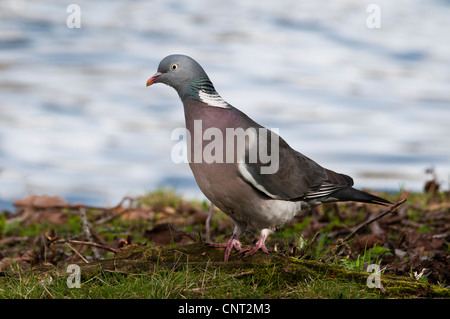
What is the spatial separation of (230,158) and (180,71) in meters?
0.75

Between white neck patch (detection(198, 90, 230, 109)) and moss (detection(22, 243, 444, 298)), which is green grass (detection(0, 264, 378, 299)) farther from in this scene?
white neck patch (detection(198, 90, 230, 109))

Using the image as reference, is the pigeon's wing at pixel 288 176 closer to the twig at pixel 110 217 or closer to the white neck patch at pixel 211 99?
the white neck patch at pixel 211 99

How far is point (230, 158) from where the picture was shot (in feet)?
15.0

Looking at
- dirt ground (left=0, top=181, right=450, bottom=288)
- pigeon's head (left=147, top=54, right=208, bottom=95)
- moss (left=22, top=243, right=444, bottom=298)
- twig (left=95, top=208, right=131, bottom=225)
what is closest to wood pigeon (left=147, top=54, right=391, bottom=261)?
pigeon's head (left=147, top=54, right=208, bottom=95)

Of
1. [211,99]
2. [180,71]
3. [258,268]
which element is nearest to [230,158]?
[211,99]

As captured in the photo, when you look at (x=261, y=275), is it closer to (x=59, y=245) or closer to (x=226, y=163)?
(x=226, y=163)

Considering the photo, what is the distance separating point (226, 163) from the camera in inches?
179

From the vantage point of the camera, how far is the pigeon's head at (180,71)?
15.4 feet

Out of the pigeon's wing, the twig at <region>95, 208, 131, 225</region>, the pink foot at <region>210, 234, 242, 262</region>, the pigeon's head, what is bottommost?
the twig at <region>95, 208, 131, 225</region>

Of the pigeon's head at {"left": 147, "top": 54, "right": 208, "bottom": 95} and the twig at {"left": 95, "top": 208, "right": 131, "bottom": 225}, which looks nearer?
the pigeon's head at {"left": 147, "top": 54, "right": 208, "bottom": 95}

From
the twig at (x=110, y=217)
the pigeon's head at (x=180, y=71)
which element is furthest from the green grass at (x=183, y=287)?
the twig at (x=110, y=217)

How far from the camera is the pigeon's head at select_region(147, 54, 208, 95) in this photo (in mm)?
4688
